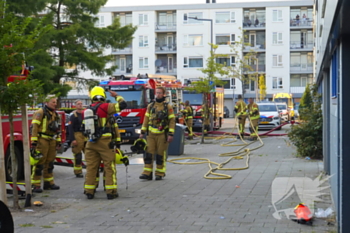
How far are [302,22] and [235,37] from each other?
8.71 metres

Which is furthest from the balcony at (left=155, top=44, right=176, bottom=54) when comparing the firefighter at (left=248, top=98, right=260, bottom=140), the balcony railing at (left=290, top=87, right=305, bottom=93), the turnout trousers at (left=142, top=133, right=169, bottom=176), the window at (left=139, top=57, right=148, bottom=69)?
the turnout trousers at (left=142, top=133, right=169, bottom=176)

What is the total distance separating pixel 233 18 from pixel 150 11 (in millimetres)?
10909

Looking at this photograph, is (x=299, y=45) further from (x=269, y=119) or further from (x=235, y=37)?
(x=269, y=119)

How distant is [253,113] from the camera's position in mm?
23844

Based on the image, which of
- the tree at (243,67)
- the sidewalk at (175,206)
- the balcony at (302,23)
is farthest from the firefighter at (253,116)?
the balcony at (302,23)

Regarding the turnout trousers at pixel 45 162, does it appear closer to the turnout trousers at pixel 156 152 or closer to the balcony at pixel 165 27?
the turnout trousers at pixel 156 152

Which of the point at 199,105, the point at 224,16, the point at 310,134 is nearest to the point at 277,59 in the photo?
the point at 224,16

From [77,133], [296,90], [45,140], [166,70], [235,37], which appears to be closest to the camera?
[45,140]

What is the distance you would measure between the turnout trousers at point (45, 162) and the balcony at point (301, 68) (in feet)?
199

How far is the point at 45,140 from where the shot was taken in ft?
34.1

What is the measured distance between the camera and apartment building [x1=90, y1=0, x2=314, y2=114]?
6819 cm

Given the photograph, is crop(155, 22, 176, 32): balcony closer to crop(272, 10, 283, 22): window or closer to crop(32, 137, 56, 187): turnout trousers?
crop(272, 10, 283, 22): window

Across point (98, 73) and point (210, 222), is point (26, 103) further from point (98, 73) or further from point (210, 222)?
point (98, 73)

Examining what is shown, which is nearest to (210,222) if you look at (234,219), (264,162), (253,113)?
(234,219)
